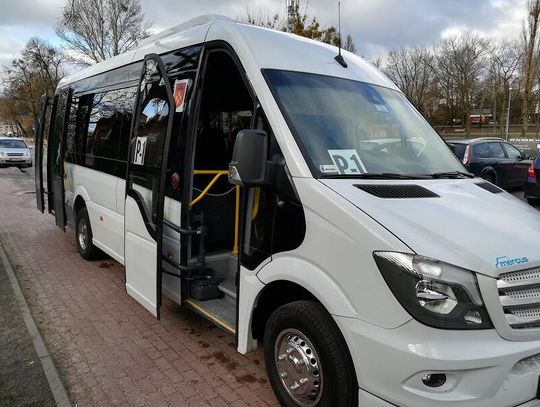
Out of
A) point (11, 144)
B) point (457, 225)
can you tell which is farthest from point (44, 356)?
point (11, 144)

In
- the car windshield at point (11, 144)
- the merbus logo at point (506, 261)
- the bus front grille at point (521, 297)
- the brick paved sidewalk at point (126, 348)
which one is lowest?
the brick paved sidewalk at point (126, 348)

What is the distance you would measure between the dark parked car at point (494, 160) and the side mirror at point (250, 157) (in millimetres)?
10396

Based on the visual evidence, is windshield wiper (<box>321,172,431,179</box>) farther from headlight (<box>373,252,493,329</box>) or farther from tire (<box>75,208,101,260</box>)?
tire (<box>75,208,101,260</box>)

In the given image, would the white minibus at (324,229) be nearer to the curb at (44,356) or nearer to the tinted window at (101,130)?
the tinted window at (101,130)

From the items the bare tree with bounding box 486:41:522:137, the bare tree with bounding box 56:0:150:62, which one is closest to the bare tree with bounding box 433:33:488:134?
the bare tree with bounding box 486:41:522:137

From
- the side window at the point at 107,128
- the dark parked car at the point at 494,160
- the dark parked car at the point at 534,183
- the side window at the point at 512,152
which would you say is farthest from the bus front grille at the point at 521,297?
the side window at the point at 512,152

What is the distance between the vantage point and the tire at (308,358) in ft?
8.38

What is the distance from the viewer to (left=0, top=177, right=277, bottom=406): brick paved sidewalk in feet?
11.2

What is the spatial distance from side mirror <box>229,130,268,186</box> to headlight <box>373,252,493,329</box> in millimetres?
1085

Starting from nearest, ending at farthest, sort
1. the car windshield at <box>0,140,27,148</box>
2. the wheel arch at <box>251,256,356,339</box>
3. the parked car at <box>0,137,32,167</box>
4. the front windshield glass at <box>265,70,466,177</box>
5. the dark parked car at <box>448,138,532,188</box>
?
the wheel arch at <box>251,256,356,339</box> → the front windshield glass at <box>265,70,466,177</box> → the dark parked car at <box>448,138,532,188</box> → the parked car at <box>0,137,32,167</box> → the car windshield at <box>0,140,27,148</box>

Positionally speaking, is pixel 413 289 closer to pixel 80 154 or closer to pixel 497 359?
pixel 497 359

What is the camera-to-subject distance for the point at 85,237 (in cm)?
663

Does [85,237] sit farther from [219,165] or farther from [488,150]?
[488,150]

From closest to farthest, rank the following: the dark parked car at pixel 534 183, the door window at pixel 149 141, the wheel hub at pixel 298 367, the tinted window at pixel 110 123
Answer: the wheel hub at pixel 298 367 → the door window at pixel 149 141 → the tinted window at pixel 110 123 → the dark parked car at pixel 534 183
